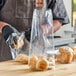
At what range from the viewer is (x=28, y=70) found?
1.17 metres

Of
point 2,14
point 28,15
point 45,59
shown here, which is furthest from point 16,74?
point 28,15

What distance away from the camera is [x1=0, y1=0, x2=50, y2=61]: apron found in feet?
6.33

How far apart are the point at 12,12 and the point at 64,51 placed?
0.78 m

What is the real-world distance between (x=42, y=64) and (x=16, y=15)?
0.93 metres

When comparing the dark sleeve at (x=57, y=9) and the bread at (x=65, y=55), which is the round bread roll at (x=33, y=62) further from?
the dark sleeve at (x=57, y=9)

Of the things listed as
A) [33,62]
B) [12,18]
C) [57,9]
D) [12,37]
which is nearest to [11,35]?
[12,37]

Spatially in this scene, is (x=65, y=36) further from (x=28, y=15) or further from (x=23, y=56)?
(x=23, y=56)

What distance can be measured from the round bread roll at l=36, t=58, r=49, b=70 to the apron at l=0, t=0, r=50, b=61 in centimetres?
77

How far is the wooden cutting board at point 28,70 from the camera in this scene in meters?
1.09

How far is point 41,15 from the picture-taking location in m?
1.26

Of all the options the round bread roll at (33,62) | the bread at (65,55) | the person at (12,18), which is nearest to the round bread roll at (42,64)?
the round bread roll at (33,62)

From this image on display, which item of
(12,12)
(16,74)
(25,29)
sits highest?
(12,12)

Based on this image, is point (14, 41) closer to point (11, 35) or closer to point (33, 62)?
Answer: point (11, 35)

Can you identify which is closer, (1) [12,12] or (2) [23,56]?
(2) [23,56]
